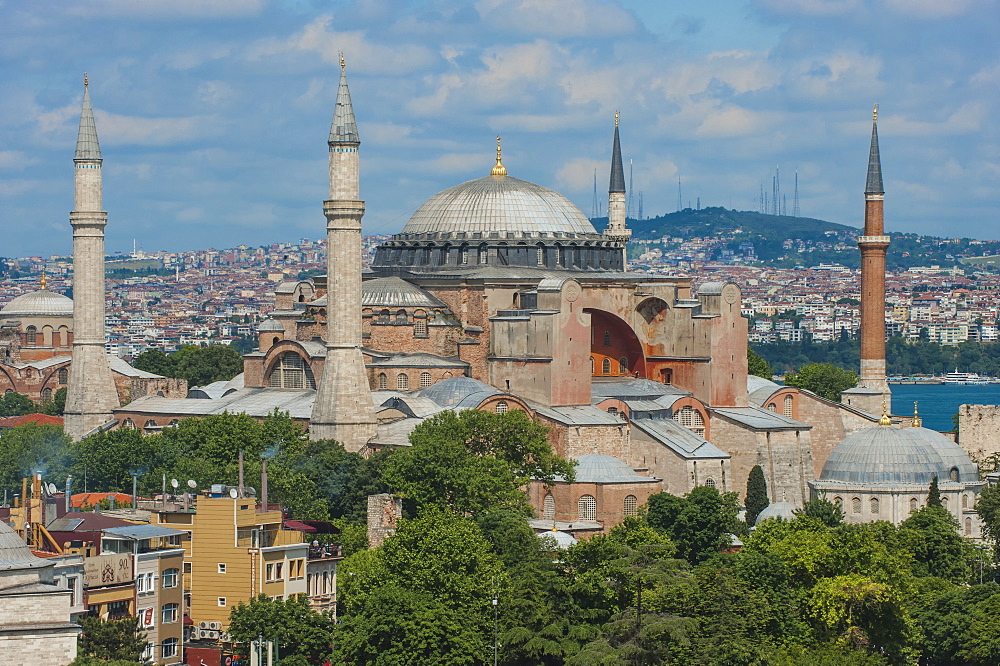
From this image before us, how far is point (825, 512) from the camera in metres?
45.2

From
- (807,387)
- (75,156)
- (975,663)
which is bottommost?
(975,663)

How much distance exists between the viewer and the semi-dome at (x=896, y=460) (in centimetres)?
4688

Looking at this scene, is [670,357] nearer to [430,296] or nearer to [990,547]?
[430,296]

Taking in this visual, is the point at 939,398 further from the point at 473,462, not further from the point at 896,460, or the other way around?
the point at 473,462

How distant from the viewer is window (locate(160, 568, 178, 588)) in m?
35.7

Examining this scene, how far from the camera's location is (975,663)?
36.3 metres

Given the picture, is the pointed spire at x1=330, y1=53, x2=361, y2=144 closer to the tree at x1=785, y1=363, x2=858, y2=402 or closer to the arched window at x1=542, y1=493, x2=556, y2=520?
the arched window at x1=542, y1=493, x2=556, y2=520

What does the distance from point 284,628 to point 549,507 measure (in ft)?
34.7

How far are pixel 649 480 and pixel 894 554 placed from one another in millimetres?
6709

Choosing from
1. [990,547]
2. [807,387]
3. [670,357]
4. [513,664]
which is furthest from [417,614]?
[807,387]

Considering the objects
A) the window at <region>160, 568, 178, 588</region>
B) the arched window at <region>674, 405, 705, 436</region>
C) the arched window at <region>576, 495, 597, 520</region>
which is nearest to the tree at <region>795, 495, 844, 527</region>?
the arched window at <region>576, 495, 597, 520</region>

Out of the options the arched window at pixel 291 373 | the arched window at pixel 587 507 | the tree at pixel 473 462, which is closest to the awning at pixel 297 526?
the tree at pixel 473 462

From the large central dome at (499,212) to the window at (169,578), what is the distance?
19724 mm

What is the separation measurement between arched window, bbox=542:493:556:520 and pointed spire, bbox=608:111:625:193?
20.4 meters
